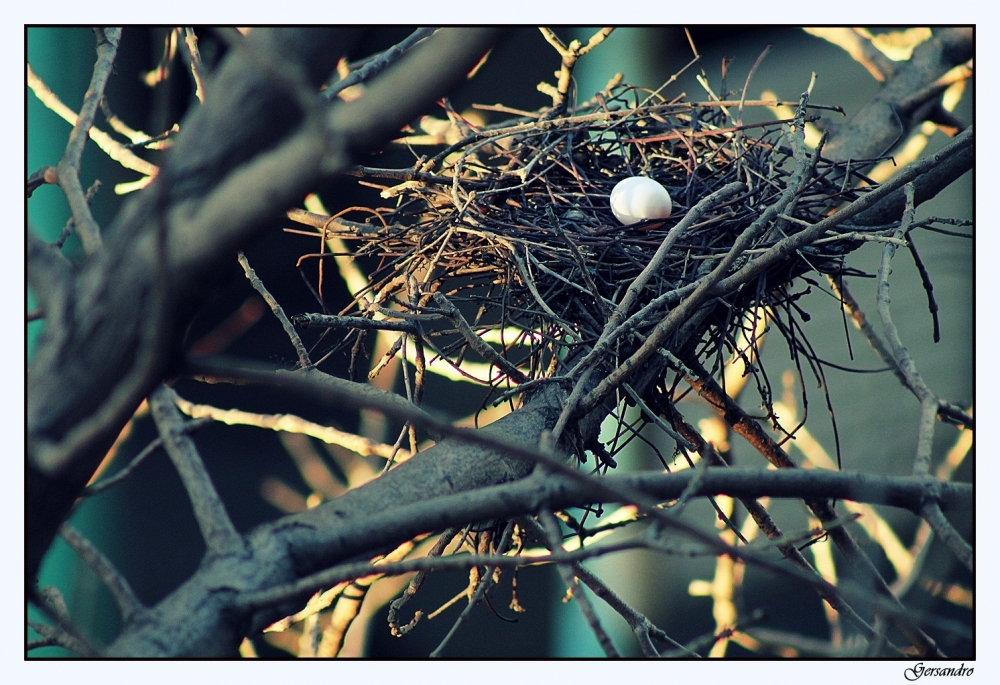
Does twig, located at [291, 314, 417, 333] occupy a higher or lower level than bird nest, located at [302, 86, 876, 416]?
lower

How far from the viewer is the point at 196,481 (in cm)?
59

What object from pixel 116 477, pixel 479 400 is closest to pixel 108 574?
pixel 116 477

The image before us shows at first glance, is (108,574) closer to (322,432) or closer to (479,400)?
(322,432)

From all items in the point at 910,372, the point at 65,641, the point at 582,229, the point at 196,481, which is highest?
the point at 582,229

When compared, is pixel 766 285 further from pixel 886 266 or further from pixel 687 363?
pixel 886 266

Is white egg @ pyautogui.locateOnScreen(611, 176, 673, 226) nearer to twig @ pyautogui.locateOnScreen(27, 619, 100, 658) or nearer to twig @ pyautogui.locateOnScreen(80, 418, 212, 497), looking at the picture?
twig @ pyautogui.locateOnScreen(80, 418, 212, 497)

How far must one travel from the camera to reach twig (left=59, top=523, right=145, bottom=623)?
0.54 meters

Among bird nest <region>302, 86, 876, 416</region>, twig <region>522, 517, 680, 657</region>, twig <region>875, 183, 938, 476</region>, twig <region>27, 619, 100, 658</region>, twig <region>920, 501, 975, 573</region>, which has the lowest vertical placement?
twig <region>27, 619, 100, 658</region>

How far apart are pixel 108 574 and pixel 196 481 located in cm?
8

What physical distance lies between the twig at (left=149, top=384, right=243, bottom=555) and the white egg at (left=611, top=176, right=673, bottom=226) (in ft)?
2.51

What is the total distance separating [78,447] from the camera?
0.48 m

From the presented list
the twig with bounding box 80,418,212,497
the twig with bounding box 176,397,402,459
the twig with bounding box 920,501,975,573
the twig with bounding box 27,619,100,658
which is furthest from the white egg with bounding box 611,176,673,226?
the twig with bounding box 27,619,100,658

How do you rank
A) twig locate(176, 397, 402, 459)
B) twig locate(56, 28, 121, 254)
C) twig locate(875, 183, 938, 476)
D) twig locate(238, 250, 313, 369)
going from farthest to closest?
twig locate(176, 397, 402, 459) < twig locate(238, 250, 313, 369) < twig locate(875, 183, 938, 476) < twig locate(56, 28, 121, 254)

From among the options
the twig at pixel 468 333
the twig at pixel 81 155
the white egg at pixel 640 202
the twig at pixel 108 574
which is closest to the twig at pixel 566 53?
the white egg at pixel 640 202
